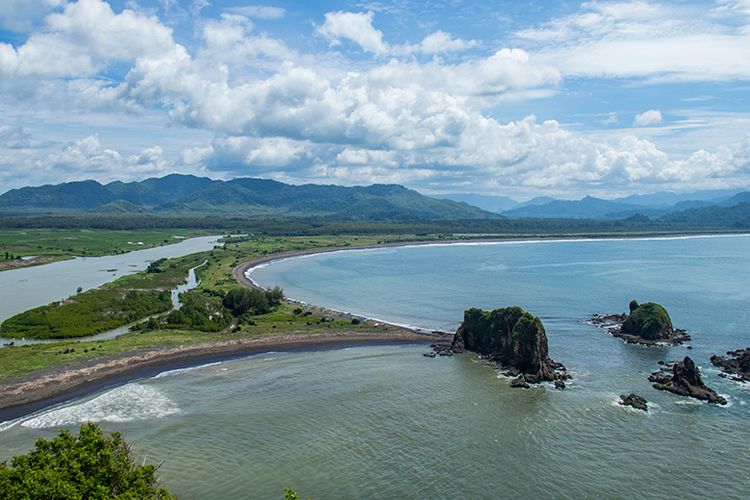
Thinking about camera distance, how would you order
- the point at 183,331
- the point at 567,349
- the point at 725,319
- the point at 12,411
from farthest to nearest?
1. the point at 725,319
2. the point at 183,331
3. the point at 567,349
4. the point at 12,411

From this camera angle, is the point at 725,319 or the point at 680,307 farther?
the point at 680,307

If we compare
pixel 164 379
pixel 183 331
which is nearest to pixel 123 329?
pixel 183 331

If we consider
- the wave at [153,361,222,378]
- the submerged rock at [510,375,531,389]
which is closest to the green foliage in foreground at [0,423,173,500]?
the wave at [153,361,222,378]

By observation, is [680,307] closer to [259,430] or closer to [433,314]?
[433,314]

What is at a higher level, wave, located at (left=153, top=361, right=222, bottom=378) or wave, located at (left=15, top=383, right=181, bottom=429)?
wave, located at (left=153, top=361, right=222, bottom=378)

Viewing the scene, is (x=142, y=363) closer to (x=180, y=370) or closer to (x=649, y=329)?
(x=180, y=370)

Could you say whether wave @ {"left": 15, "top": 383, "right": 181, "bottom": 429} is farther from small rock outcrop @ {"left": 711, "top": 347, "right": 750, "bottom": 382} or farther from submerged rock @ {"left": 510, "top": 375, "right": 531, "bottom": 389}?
small rock outcrop @ {"left": 711, "top": 347, "right": 750, "bottom": 382}

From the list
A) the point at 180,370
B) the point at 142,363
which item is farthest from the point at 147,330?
the point at 180,370
